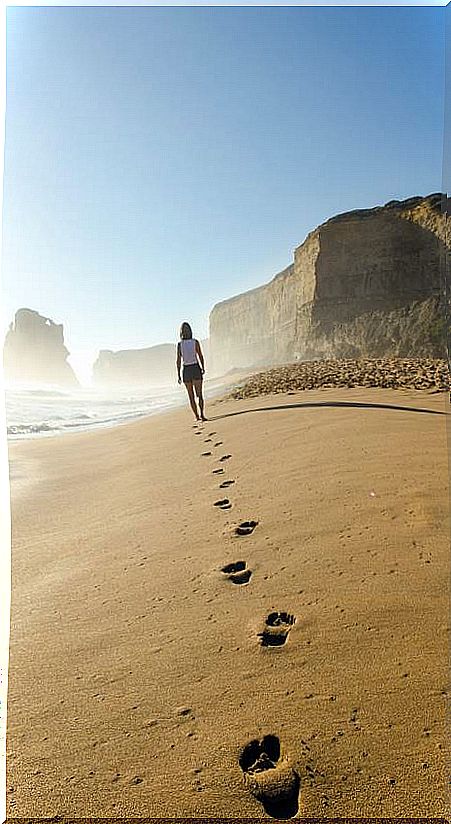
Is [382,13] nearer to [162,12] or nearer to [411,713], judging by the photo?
[162,12]

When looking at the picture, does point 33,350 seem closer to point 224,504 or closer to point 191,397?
point 191,397

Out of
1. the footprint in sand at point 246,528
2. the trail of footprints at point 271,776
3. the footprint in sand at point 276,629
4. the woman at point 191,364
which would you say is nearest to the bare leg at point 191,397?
the woman at point 191,364

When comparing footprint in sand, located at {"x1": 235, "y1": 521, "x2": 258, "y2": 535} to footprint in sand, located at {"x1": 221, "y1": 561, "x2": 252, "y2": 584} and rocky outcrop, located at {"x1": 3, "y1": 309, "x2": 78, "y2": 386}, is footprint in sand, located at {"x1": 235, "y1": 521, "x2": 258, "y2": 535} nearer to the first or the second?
footprint in sand, located at {"x1": 221, "y1": 561, "x2": 252, "y2": 584}

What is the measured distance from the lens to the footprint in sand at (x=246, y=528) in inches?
64.6

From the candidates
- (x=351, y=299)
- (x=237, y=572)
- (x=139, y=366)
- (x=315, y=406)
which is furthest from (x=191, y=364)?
(x=237, y=572)

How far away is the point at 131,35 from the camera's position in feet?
5.73

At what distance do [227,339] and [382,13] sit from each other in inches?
37.0

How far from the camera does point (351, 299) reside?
6.37ft

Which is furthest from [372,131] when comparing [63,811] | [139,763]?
[63,811]

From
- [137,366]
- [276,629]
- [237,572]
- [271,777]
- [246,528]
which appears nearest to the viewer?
[271,777]

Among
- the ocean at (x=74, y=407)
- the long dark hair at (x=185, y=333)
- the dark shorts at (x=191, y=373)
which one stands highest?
the long dark hair at (x=185, y=333)

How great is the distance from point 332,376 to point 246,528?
568mm

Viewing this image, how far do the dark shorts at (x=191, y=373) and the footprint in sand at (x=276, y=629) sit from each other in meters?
0.74

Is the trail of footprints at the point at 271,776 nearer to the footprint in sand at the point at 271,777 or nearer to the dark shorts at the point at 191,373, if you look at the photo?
the footprint in sand at the point at 271,777
